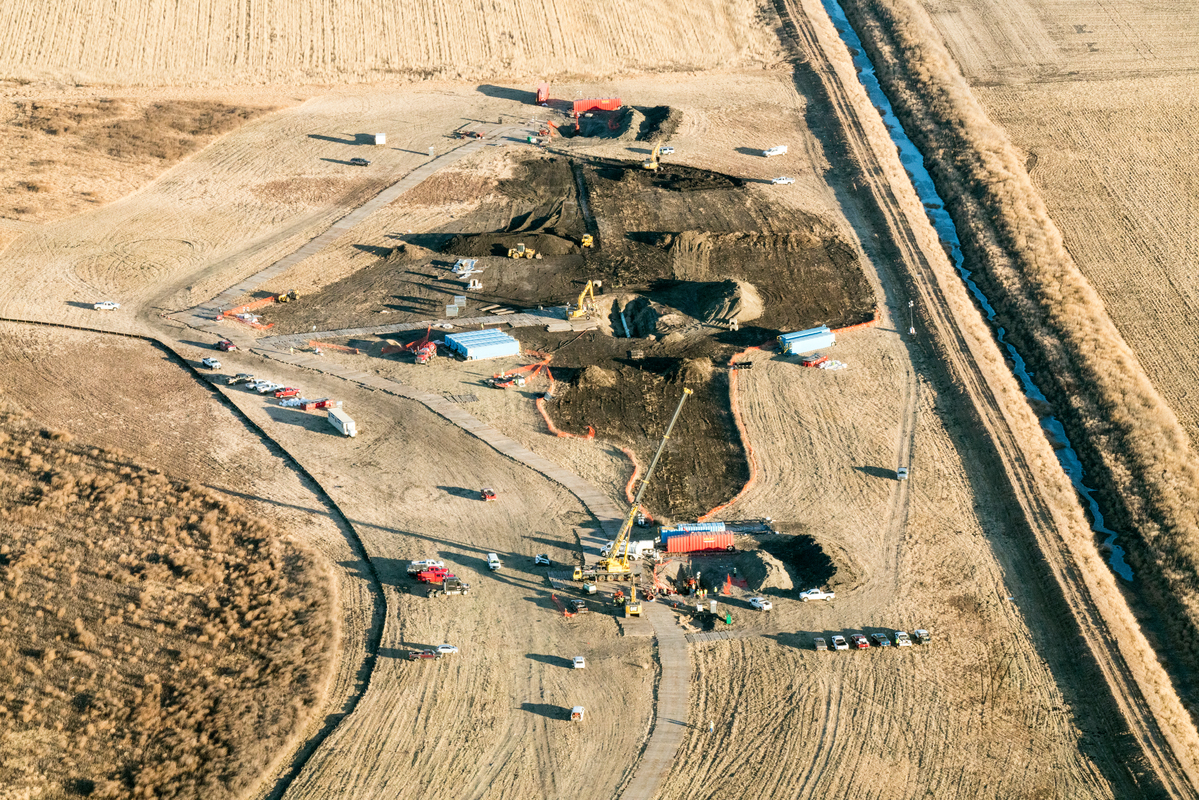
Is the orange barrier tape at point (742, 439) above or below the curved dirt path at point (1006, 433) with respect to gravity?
below

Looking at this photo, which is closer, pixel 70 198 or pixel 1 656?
pixel 1 656

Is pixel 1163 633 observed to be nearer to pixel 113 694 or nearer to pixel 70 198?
pixel 113 694

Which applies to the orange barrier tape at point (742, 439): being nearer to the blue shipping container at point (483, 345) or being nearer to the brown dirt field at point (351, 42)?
the blue shipping container at point (483, 345)

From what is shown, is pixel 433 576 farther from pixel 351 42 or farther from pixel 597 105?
pixel 351 42

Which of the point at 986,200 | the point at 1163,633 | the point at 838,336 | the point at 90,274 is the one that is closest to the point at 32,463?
the point at 90,274

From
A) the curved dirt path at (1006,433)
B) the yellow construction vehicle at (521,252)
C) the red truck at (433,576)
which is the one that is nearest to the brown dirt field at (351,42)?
the curved dirt path at (1006,433)

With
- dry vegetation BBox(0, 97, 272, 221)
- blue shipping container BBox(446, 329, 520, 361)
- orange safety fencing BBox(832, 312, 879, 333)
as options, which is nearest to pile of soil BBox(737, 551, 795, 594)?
blue shipping container BBox(446, 329, 520, 361)

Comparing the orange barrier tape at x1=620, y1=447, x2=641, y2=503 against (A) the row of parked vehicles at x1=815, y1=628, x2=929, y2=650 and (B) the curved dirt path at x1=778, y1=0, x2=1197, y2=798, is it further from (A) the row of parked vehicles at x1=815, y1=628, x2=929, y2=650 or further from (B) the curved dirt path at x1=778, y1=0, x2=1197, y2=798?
(B) the curved dirt path at x1=778, y1=0, x2=1197, y2=798
